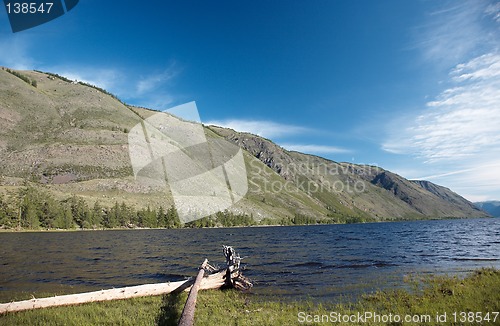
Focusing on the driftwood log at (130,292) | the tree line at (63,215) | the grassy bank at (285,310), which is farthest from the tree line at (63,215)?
the grassy bank at (285,310)

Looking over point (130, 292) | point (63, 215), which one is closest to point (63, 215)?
point (63, 215)

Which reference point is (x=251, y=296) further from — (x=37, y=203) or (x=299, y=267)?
(x=37, y=203)

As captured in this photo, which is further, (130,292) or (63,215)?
(63,215)

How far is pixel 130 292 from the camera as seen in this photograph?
18562 mm

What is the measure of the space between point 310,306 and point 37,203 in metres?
147

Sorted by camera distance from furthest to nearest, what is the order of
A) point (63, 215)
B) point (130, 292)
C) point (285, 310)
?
point (63, 215), point (130, 292), point (285, 310)

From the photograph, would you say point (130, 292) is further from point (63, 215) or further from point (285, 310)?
point (63, 215)

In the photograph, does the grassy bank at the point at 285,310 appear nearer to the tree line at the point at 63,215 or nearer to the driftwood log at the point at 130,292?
the driftwood log at the point at 130,292

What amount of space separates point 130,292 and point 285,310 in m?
9.71

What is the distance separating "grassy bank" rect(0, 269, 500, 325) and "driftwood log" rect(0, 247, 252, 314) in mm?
466

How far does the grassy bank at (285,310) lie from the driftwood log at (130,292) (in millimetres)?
466

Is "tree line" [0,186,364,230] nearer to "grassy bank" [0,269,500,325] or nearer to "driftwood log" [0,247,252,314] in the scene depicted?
"driftwood log" [0,247,252,314]

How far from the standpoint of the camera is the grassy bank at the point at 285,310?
13.9 metres

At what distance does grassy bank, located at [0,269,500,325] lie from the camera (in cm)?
1385
